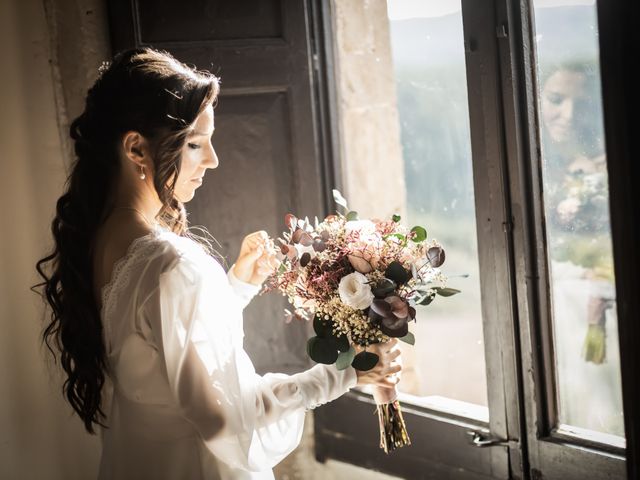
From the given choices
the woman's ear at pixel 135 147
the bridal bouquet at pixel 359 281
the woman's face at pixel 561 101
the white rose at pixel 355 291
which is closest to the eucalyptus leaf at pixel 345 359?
the bridal bouquet at pixel 359 281

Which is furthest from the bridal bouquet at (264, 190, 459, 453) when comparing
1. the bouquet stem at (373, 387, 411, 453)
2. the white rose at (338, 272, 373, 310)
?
the bouquet stem at (373, 387, 411, 453)

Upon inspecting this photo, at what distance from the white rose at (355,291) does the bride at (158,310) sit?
0.19m


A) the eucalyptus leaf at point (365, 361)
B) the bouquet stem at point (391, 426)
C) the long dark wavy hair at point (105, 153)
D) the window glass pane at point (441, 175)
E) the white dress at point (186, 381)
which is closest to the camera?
the white dress at point (186, 381)

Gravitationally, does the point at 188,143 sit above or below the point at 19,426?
above

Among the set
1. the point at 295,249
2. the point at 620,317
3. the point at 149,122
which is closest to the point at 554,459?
the point at 620,317

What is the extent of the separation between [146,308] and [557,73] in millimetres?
1176

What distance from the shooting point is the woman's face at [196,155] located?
1.78 m

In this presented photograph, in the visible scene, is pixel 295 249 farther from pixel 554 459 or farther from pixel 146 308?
pixel 554 459

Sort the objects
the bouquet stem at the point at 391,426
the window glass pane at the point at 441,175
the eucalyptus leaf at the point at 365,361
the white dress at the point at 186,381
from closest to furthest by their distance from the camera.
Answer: the white dress at the point at 186,381 < the eucalyptus leaf at the point at 365,361 < the bouquet stem at the point at 391,426 < the window glass pane at the point at 441,175

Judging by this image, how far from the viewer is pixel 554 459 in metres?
1.96

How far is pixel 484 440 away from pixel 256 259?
0.83 metres

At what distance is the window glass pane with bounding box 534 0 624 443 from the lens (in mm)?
1860

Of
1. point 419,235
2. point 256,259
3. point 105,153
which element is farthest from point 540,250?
point 105,153

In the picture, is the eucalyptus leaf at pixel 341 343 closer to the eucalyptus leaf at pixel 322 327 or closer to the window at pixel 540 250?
the eucalyptus leaf at pixel 322 327
